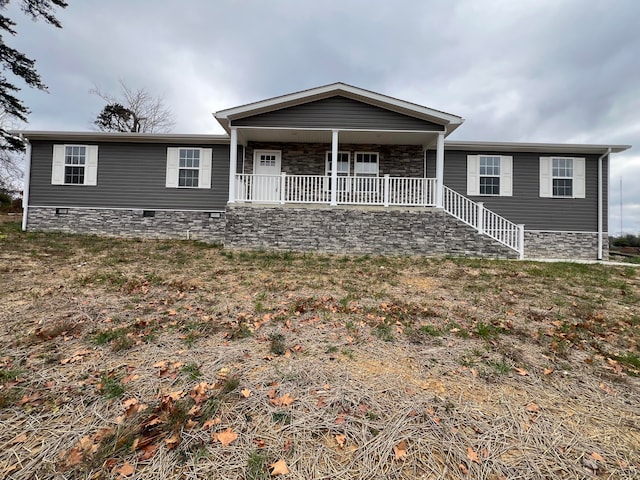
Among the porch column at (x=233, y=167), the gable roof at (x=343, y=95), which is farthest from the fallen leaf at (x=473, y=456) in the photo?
the gable roof at (x=343, y=95)

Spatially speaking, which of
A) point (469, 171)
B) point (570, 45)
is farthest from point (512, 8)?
point (469, 171)

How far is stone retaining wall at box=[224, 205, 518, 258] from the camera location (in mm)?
9500

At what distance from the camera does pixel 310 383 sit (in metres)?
2.50

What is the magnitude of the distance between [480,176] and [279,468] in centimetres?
1228

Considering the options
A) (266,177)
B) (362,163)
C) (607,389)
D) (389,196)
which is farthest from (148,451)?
(362,163)

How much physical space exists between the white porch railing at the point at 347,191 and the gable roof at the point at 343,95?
1.87 m

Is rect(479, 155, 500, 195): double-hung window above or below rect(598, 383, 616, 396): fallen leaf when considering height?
above

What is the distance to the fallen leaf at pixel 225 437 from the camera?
1873 mm

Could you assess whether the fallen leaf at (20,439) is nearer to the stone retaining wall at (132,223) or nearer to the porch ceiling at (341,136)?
the porch ceiling at (341,136)

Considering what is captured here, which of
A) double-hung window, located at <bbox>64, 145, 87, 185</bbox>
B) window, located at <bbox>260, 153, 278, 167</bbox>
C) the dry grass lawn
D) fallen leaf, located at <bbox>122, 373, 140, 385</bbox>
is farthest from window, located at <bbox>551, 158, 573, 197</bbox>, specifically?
double-hung window, located at <bbox>64, 145, 87, 185</bbox>

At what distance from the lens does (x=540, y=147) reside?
36.6ft

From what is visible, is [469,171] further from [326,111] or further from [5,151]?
[5,151]

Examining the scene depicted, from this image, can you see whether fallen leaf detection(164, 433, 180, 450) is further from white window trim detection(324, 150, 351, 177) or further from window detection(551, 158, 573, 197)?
window detection(551, 158, 573, 197)

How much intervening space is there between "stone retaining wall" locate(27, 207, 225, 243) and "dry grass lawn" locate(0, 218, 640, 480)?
636cm
